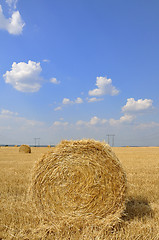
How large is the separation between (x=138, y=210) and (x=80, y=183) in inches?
63.1

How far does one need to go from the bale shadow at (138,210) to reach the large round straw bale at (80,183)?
0.54 metres

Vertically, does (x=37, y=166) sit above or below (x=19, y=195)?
above

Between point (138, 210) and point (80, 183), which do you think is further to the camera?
Result: point (138, 210)

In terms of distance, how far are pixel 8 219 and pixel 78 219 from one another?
55.8 inches

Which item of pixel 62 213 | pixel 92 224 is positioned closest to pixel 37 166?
pixel 62 213

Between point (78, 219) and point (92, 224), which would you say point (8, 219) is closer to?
point (78, 219)

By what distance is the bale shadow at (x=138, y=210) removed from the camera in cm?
458

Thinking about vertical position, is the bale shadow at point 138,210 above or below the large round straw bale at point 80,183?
below

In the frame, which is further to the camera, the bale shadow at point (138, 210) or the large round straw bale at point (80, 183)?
the bale shadow at point (138, 210)

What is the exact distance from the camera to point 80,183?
14.4ft

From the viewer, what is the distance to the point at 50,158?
4.54 meters

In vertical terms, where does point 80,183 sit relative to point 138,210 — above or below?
above

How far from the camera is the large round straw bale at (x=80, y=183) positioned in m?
4.21

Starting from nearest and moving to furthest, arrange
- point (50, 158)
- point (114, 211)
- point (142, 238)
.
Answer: point (142, 238)
point (114, 211)
point (50, 158)
